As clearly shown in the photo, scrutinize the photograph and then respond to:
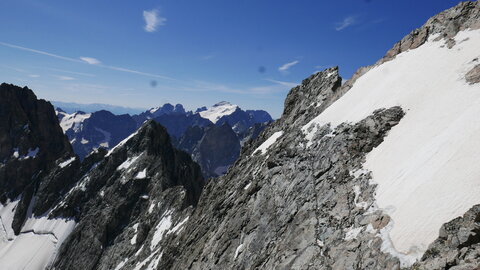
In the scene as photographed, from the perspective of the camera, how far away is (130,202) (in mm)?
83375

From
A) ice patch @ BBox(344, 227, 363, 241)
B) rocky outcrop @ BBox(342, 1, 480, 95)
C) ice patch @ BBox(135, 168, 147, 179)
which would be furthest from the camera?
ice patch @ BBox(135, 168, 147, 179)

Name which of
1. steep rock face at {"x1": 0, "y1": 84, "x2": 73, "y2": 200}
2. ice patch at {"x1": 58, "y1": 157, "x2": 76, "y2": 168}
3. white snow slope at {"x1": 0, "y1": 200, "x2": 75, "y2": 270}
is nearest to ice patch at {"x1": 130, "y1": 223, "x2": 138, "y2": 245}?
white snow slope at {"x1": 0, "y1": 200, "x2": 75, "y2": 270}

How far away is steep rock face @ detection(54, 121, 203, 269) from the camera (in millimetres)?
67000

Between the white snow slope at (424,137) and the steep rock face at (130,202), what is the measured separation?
Answer: 39339mm

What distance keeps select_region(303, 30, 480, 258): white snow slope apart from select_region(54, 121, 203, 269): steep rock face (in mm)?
39339

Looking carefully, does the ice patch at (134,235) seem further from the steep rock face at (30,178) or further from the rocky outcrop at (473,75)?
the rocky outcrop at (473,75)

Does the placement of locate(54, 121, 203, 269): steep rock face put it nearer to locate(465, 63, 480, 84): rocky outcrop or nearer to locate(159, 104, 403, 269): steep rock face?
locate(159, 104, 403, 269): steep rock face

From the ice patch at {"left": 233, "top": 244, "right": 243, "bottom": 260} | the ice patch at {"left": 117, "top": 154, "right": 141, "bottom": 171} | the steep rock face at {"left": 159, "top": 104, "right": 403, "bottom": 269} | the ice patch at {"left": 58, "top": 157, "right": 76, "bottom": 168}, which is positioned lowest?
the ice patch at {"left": 58, "top": 157, "right": 76, "bottom": 168}

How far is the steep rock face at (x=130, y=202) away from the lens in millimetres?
67000

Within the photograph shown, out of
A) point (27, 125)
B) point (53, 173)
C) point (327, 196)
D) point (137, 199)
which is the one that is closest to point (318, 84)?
point (327, 196)

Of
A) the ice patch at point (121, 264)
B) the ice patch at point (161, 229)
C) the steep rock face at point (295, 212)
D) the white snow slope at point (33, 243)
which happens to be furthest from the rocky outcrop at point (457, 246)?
the white snow slope at point (33, 243)

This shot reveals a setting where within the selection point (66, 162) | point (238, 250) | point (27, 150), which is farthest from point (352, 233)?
point (27, 150)

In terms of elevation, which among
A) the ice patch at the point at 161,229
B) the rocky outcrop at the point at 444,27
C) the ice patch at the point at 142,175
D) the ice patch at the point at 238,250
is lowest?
the ice patch at the point at 161,229

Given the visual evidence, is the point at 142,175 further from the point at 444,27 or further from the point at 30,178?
the point at 444,27
